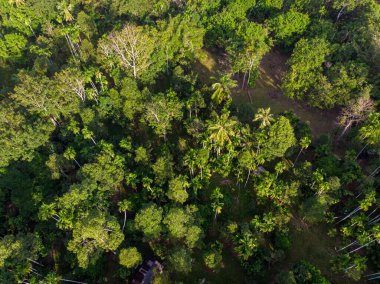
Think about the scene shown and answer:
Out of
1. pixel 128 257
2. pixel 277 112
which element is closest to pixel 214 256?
pixel 128 257

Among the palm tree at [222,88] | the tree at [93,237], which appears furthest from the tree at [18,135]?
the palm tree at [222,88]

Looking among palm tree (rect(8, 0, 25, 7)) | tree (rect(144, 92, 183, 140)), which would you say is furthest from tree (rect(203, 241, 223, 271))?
palm tree (rect(8, 0, 25, 7))

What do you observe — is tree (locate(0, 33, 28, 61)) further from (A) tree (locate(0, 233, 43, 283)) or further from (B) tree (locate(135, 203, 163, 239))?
(B) tree (locate(135, 203, 163, 239))

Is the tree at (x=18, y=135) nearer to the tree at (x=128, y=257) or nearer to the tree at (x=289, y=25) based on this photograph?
the tree at (x=128, y=257)

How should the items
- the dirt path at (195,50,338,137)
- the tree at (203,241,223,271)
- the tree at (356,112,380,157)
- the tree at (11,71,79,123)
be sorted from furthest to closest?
the dirt path at (195,50,338,137)
the tree at (11,71,79,123)
the tree at (356,112,380,157)
the tree at (203,241,223,271)

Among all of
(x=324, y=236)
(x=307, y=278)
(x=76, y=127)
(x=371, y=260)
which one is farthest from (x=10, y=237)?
(x=371, y=260)

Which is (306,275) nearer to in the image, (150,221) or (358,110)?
(150,221)
